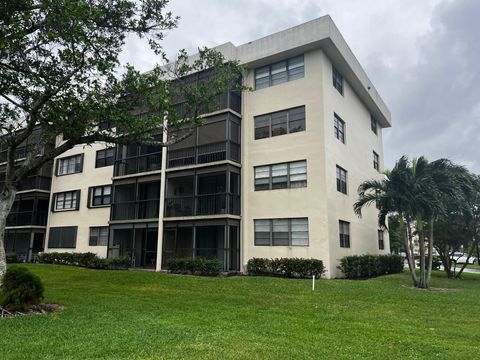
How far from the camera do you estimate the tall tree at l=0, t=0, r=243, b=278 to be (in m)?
10.6

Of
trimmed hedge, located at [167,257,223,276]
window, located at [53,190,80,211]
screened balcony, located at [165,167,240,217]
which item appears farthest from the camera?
window, located at [53,190,80,211]

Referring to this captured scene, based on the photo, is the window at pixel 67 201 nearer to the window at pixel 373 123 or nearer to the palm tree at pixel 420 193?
the palm tree at pixel 420 193

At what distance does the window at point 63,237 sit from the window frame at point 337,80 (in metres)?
21.1

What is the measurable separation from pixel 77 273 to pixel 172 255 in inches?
214

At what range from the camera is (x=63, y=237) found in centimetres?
2950

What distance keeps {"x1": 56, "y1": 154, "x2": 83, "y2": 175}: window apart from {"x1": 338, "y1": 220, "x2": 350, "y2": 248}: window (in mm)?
20193

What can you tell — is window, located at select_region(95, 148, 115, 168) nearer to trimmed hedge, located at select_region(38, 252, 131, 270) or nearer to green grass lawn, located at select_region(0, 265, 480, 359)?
trimmed hedge, located at select_region(38, 252, 131, 270)

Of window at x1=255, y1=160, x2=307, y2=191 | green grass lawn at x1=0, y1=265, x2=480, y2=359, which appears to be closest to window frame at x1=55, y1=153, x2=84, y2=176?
window at x1=255, y1=160, x2=307, y2=191

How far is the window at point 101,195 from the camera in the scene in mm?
27698

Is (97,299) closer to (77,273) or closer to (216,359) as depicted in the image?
(216,359)

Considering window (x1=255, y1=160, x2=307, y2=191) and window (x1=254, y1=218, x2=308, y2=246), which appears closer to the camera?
window (x1=254, y1=218, x2=308, y2=246)

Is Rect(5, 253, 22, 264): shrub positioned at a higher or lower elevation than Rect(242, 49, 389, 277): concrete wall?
lower

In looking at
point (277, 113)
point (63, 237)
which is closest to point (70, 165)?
point (63, 237)

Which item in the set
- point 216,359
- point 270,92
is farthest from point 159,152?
point 216,359
